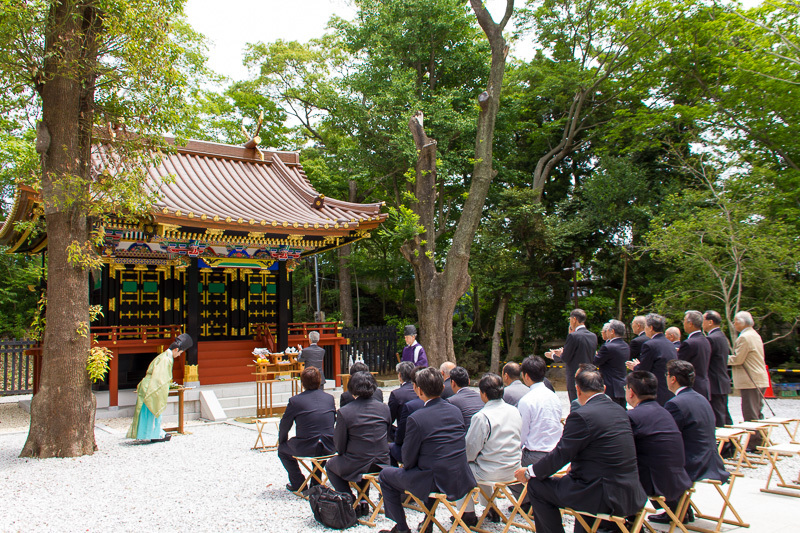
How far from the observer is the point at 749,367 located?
6664mm

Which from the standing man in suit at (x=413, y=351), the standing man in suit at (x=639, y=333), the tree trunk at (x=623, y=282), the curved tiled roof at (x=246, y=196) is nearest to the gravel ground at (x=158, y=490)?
the standing man in suit at (x=639, y=333)

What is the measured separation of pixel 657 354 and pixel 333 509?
148 inches

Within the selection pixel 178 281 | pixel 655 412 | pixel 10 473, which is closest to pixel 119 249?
pixel 178 281

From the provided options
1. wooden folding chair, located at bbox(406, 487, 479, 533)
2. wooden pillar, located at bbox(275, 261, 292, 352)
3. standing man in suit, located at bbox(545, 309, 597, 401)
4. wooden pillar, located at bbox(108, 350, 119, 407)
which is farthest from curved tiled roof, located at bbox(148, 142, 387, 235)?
wooden folding chair, located at bbox(406, 487, 479, 533)

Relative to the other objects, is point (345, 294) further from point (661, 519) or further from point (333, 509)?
point (661, 519)

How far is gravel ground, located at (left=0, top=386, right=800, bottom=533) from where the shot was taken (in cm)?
459

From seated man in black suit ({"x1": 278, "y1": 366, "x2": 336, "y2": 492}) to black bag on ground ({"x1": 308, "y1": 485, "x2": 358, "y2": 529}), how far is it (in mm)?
607

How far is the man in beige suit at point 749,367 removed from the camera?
665cm

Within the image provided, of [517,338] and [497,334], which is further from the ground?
[497,334]

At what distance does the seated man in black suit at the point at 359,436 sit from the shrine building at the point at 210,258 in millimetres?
6802

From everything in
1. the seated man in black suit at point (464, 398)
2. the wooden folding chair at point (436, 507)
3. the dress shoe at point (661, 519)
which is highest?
the seated man in black suit at point (464, 398)

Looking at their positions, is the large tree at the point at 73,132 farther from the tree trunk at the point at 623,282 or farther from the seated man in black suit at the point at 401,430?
the tree trunk at the point at 623,282

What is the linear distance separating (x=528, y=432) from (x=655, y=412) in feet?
3.01

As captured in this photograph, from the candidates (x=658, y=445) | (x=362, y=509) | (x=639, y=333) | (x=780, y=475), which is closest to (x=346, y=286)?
(x=639, y=333)
